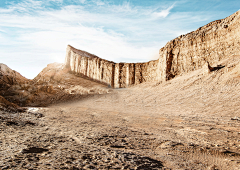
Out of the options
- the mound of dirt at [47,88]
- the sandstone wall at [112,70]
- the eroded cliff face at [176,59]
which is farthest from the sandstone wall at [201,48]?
the mound of dirt at [47,88]

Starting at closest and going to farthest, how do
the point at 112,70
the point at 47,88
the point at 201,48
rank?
the point at 201,48
the point at 47,88
the point at 112,70

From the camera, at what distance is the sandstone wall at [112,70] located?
2424cm

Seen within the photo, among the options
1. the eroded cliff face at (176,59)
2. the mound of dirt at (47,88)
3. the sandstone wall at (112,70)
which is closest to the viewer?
the eroded cliff face at (176,59)

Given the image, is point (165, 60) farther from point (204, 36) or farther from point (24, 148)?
point (24, 148)

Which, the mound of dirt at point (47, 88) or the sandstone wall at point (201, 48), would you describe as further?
the mound of dirt at point (47, 88)

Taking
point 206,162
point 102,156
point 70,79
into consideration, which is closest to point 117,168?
point 102,156

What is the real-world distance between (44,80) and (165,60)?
69.5ft

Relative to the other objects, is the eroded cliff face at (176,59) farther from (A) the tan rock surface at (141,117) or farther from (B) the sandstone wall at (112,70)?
(A) the tan rock surface at (141,117)

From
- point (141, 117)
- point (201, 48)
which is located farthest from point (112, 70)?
point (141, 117)

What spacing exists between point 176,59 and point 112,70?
12241 millimetres

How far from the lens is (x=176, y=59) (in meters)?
18.8

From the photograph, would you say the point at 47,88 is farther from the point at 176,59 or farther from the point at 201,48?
the point at 201,48

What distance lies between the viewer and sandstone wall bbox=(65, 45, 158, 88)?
24244mm

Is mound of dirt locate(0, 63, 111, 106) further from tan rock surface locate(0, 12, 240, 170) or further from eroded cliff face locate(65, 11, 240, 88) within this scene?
eroded cliff face locate(65, 11, 240, 88)
